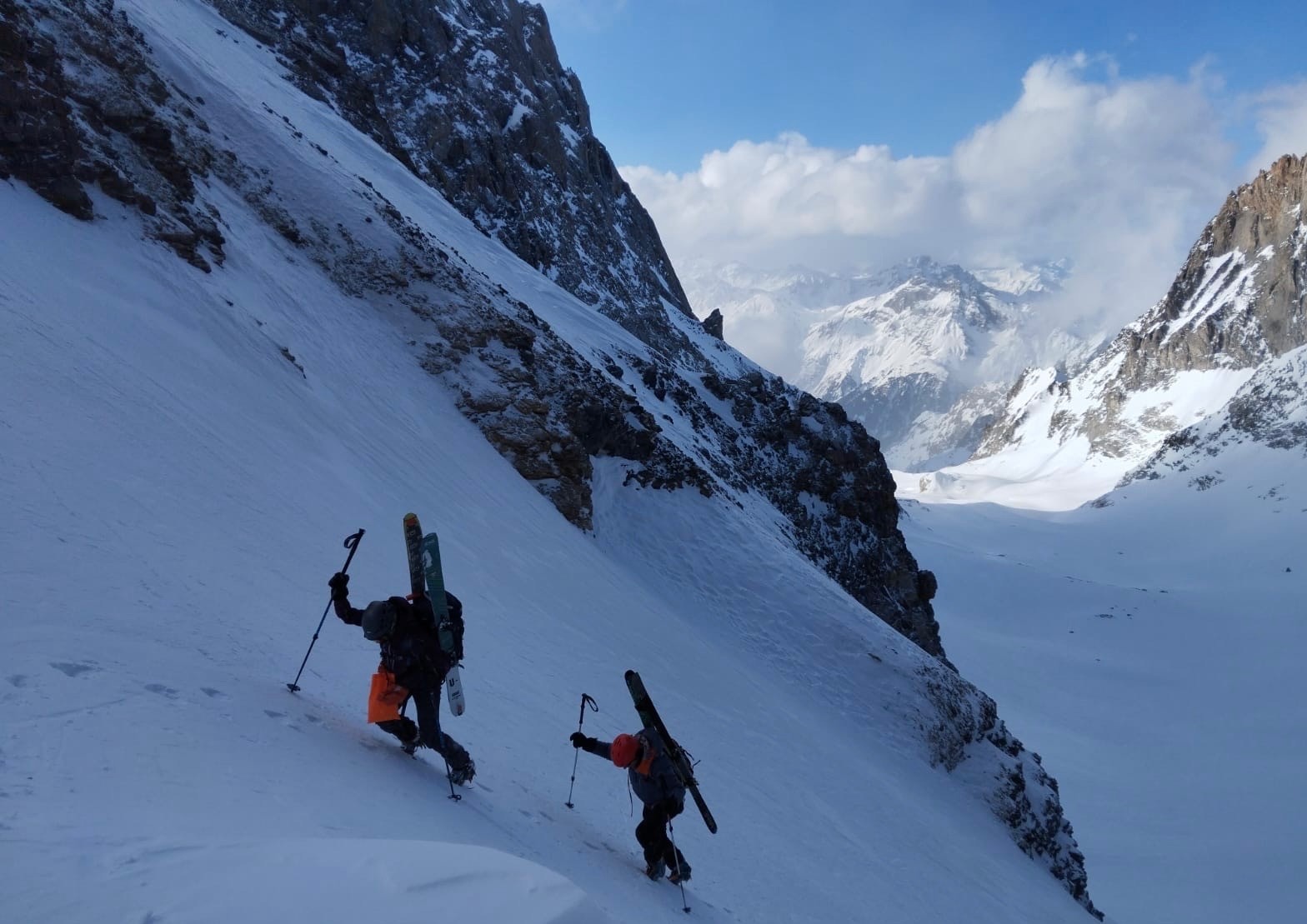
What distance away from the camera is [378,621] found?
20.0 feet

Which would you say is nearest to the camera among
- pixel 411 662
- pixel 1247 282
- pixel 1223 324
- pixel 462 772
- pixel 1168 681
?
pixel 411 662

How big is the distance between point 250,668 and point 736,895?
542 centimetres

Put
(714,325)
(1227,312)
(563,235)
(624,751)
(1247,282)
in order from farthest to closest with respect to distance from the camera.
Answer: (1227,312) < (1247,282) < (714,325) < (563,235) < (624,751)

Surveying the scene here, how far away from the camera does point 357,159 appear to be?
30.3 m

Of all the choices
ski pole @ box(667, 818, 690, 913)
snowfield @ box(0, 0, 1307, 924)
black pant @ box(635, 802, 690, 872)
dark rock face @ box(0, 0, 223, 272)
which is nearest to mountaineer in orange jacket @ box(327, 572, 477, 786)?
snowfield @ box(0, 0, 1307, 924)

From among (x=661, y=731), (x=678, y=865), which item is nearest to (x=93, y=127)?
(x=661, y=731)

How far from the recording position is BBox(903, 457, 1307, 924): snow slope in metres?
29.1

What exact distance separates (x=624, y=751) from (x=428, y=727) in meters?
1.76

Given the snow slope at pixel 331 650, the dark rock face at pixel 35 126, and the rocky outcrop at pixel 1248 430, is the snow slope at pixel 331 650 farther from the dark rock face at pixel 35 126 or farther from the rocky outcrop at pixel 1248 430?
the rocky outcrop at pixel 1248 430

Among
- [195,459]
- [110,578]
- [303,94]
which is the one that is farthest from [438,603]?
[303,94]

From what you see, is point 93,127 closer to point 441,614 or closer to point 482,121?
point 441,614

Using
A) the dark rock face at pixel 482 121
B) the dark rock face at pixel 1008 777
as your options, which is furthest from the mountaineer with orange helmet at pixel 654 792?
the dark rock face at pixel 482 121

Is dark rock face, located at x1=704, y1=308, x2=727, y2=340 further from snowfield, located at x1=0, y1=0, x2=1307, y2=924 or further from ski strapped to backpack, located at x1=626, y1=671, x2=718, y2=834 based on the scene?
ski strapped to backpack, located at x1=626, y1=671, x2=718, y2=834

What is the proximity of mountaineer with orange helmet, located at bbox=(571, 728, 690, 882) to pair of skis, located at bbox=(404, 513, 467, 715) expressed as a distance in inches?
47.3
